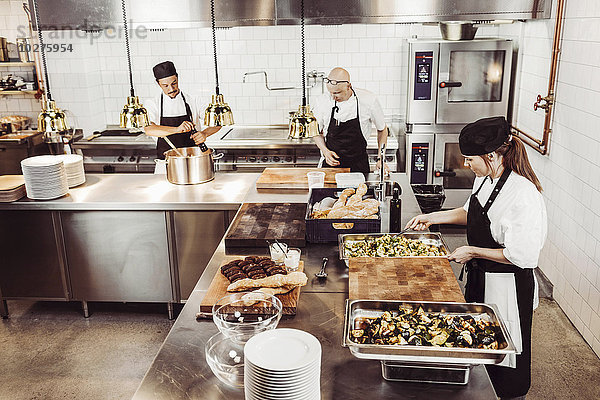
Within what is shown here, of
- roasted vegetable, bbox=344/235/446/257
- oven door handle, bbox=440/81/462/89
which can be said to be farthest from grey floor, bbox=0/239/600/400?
oven door handle, bbox=440/81/462/89

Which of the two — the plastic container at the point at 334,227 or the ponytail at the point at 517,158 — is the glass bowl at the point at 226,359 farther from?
the ponytail at the point at 517,158

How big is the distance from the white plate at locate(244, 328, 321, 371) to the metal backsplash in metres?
2.76

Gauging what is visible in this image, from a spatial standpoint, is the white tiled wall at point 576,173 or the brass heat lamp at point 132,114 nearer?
the brass heat lamp at point 132,114

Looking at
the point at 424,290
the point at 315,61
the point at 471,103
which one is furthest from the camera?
the point at 315,61

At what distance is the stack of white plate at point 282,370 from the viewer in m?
→ 1.75

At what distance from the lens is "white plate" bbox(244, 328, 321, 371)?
1.78 meters

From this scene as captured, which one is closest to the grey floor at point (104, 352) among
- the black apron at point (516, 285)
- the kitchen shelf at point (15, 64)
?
the black apron at point (516, 285)

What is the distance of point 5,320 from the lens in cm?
477

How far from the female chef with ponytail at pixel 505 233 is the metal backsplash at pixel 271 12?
144cm

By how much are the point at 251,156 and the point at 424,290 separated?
4210 mm

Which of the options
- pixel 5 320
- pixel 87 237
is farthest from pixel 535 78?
pixel 5 320

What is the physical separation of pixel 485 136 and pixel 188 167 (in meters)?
2.65

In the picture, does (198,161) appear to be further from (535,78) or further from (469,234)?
(535,78)

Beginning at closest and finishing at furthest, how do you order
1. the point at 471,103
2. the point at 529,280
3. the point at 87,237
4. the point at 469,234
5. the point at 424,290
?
the point at 424,290 → the point at 529,280 → the point at 469,234 → the point at 87,237 → the point at 471,103
